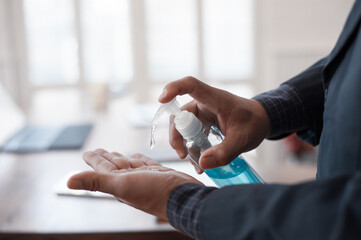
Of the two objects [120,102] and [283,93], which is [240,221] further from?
[120,102]

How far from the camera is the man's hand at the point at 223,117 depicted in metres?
0.78

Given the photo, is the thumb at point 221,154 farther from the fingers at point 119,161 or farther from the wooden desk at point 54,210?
the wooden desk at point 54,210

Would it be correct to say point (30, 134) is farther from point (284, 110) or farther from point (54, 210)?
point (284, 110)

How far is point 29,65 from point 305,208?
11.8ft

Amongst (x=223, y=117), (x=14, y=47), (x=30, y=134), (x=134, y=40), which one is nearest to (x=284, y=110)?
(x=223, y=117)

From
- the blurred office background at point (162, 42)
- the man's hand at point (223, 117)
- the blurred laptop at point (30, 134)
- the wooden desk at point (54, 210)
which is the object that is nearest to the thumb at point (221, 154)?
the man's hand at point (223, 117)

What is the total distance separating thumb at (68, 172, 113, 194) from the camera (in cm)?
69

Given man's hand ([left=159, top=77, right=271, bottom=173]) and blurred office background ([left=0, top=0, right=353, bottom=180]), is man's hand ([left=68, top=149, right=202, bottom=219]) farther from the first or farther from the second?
blurred office background ([left=0, top=0, right=353, bottom=180])

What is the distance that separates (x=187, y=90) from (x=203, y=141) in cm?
10

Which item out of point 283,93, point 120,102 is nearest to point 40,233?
point 283,93

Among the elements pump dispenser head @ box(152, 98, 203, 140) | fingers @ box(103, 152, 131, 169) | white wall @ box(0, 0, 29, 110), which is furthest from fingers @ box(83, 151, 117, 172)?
Answer: white wall @ box(0, 0, 29, 110)

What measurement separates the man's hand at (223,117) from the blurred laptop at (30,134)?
948 millimetres

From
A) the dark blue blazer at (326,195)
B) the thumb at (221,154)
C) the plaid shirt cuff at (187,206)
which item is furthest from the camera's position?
the thumb at (221,154)

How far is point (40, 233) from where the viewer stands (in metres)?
1.04
